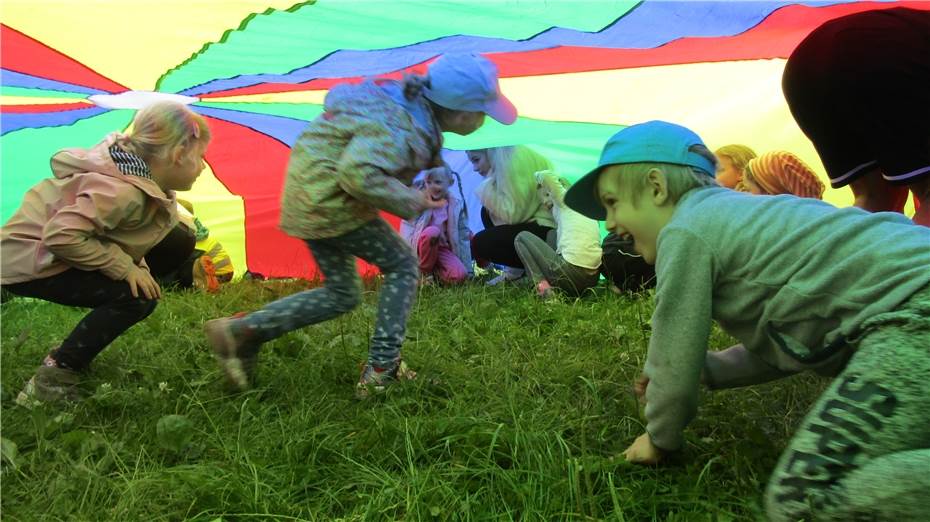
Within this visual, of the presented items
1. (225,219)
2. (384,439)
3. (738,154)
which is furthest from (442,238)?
(384,439)

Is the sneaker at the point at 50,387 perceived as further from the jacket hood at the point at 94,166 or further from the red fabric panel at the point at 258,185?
the red fabric panel at the point at 258,185

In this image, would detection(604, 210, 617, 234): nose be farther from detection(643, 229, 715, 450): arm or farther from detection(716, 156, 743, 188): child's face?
detection(716, 156, 743, 188): child's face

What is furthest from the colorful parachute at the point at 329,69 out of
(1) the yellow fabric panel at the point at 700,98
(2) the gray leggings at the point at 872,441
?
(2) the gray leggings at the point at 872,441

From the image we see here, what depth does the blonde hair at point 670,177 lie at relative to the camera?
1569 mm

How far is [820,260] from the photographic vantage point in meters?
1.32

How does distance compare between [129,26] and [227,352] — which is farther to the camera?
[129,26]

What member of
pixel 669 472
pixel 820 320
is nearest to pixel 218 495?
pixel 669 472

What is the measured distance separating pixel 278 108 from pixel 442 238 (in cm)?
149

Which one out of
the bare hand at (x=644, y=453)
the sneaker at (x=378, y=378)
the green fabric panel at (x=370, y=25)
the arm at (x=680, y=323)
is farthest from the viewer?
the green fabric panel at (x=370, y=25)

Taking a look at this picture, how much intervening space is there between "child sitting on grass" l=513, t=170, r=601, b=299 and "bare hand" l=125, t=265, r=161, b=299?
78.8 inches

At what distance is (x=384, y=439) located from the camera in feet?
5.67

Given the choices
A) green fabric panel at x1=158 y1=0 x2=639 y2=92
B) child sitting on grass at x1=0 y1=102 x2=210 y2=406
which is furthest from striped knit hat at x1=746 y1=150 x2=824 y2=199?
child sitting on grass at x1=0 y1=102 x2=210 y2=406

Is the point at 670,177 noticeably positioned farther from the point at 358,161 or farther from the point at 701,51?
the point at 701,51

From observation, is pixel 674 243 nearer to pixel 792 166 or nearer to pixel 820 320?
pixel 820 320
